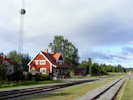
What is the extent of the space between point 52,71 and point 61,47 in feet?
75.4

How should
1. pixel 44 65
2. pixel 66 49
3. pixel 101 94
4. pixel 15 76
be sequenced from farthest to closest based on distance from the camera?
pixel 66 49 → pixel 44 65 → pixel 15 76 → pixel 101 94

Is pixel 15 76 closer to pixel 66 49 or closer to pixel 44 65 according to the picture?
pixel 44 65

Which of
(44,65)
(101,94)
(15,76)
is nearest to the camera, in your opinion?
(101,94)

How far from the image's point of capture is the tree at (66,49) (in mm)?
62875

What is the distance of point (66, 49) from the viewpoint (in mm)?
63344

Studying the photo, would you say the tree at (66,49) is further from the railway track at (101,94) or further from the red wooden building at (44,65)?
the railway track at (101,94)

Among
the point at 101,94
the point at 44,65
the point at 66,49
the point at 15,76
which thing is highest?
the point at 66,49

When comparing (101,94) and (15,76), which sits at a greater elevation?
(15,76)

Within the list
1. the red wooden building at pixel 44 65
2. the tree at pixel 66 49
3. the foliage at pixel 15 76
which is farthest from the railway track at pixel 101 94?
the tree at pixel 66 49

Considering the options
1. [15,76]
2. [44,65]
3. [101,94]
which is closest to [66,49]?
[44,65]

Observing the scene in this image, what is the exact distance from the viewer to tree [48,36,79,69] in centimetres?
6288

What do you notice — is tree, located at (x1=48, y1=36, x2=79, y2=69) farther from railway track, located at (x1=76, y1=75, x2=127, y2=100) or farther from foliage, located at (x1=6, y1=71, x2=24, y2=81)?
railway track, located at (x1=76, y1=75, x2=127, y2=100)

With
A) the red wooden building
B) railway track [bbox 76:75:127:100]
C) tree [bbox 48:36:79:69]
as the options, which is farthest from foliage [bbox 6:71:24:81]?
tree [bbox 48:36:79:69]

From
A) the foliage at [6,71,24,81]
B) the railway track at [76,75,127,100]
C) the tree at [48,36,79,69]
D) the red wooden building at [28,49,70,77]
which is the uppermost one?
the tree at [48,36,79,69]
